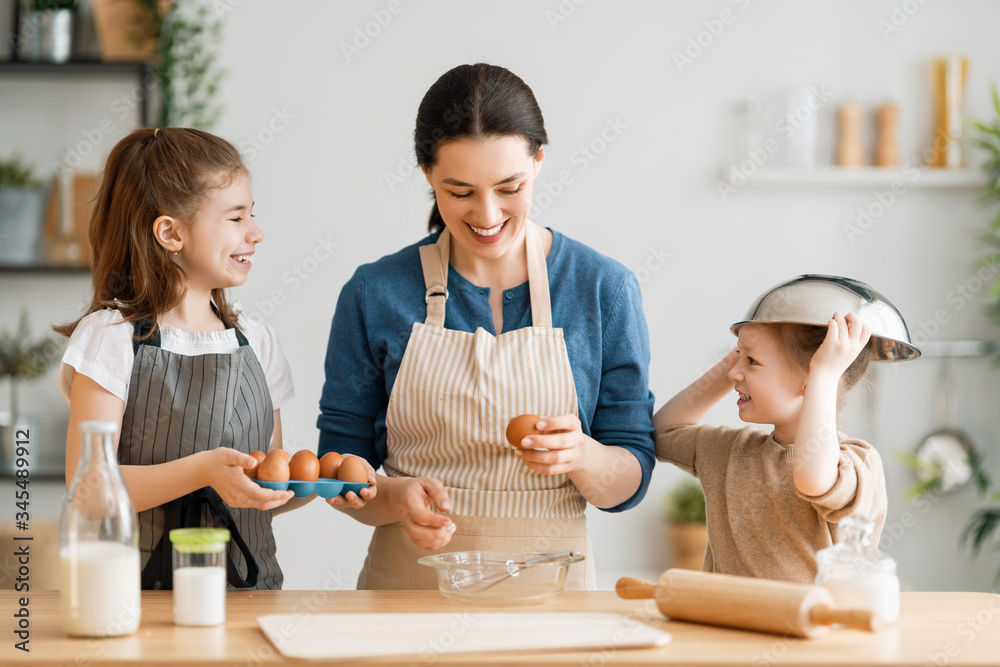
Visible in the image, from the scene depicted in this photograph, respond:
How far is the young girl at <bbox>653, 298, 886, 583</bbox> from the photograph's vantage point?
1.33 meters

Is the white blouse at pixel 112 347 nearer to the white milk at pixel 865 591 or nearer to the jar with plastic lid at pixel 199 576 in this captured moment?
the jar with plastic lid at pixel 199 576

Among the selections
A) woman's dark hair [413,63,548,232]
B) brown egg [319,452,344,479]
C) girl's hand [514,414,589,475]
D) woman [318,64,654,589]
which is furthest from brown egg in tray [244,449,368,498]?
woman's dark hair [413,63,548,232]

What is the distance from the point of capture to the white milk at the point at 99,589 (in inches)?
40.8

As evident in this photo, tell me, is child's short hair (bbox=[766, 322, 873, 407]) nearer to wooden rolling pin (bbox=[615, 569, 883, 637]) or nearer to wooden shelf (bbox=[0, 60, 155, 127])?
wooden rolling pin (bbox=[615, 569, 883, 637])

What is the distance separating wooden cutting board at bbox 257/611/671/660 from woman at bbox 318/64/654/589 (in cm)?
37

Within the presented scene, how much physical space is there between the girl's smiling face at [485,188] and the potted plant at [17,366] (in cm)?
213

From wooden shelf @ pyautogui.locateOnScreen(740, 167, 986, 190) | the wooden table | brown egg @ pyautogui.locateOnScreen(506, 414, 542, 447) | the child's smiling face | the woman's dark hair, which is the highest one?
wooden shelf @ pyautogui.locateOnScreen(740, 167, 986, 190)

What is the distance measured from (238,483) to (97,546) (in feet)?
0.71

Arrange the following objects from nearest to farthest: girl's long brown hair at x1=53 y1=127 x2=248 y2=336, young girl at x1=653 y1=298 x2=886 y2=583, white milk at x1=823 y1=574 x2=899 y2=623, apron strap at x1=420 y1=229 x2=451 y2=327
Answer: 1. white milk at x1=823 y1=574 x2=899 y2=623
2. young girl at x1=653 y1=298 x2=886 y2=583
3. girl's long brown hair at x1=53 y1=127 x2=248 y2=336
4. apron strap at x1=420 y1=229 x2=451 y2=327

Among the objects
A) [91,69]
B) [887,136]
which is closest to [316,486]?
[91,69]

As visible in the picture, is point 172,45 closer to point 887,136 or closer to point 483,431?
point 483,431

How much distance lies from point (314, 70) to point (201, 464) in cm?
224

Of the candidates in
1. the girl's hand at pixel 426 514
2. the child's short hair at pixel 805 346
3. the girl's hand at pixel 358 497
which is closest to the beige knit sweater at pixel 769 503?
the child's short hair at pixel 805 346

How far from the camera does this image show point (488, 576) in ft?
4.19
